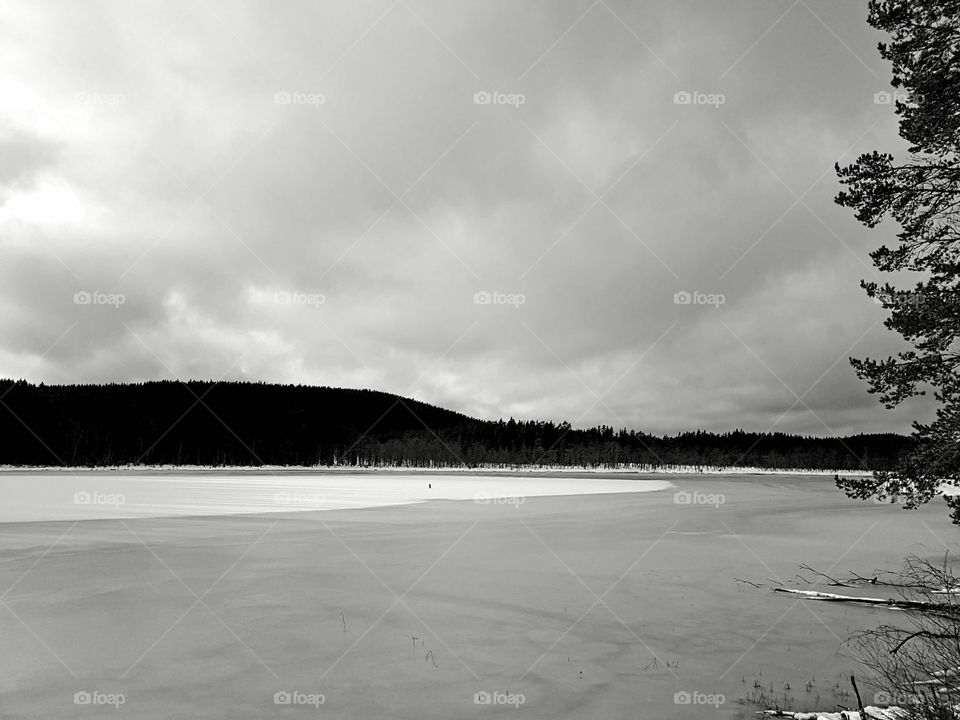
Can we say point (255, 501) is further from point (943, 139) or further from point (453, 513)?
point (943, 139)

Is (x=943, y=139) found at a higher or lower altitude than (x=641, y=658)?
higher

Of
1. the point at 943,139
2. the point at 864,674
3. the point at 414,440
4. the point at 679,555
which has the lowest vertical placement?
the point at 864,674

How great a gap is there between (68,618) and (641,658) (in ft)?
29.3

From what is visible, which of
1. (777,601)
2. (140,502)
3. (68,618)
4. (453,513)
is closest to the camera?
(68,618)

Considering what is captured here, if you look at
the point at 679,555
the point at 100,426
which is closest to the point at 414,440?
the point at 100,426

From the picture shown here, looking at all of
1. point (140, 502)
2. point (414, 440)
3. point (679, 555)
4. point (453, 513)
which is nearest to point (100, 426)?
point (414, 440)

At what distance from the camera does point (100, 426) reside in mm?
146875

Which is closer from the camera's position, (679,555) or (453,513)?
(679,555)

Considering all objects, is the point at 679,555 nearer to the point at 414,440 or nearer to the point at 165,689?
the point at 165,689

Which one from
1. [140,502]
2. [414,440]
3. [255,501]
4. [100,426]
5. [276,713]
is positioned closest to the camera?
[276,713]

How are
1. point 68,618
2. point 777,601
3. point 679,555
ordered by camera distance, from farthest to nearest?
1. point 679,555
2. point 777,601
3. point 68,618

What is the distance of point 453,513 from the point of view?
31984 millimetres

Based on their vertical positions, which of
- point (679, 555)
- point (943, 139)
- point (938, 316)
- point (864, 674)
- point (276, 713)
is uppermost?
point (943, 139)

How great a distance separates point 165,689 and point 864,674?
8580 mm
